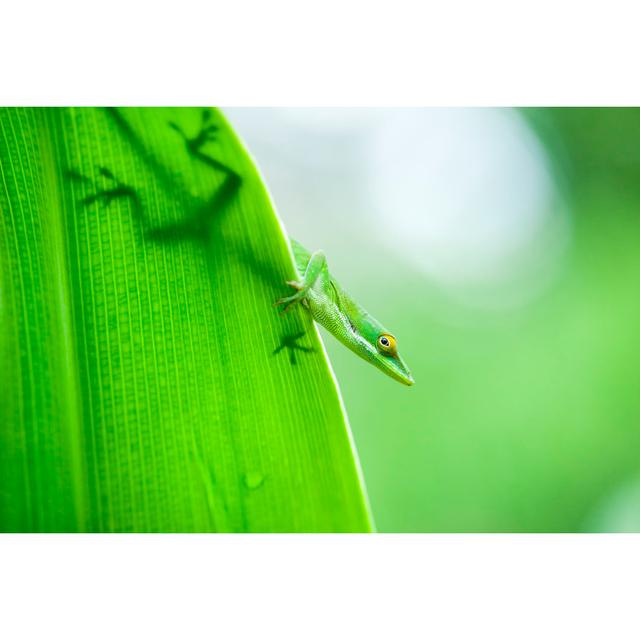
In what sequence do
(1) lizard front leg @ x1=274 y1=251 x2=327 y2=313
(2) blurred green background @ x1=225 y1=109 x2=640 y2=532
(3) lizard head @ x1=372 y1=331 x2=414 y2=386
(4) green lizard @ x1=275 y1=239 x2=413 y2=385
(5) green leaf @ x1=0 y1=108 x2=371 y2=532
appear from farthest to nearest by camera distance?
(2) blurred green background @ x1=225 y1=109 x2=640 y2=532
(3) lizard head @ x1=372 y1=331 x2=414 y2=386
(4) green lizard @ x1=275 y1=239 x2=413 y2=385
(1) lizard front leg @ x1=274 y1=251 x2=327 y2=313
(5) green leaf @ x1=0 y1=108 x2=371 y2=532

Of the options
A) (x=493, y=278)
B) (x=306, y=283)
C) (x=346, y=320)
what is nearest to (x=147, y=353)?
(x=306, y=283)

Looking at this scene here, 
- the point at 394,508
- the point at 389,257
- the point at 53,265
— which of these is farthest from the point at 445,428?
the point at 53,265

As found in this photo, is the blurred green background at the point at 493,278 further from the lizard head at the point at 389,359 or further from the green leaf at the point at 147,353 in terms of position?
the green leaf at the point at 147,353

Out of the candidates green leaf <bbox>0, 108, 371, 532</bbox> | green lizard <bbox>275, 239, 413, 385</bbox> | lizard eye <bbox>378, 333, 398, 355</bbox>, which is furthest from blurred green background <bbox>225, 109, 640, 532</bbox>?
green leaf <bbox>0, 108, 371, 532</bbox>

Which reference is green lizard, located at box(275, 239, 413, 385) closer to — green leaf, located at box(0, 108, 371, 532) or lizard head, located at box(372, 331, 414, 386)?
lizard head, located at box(372, 331, 414, 386)

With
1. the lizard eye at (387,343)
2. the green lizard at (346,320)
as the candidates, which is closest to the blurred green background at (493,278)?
the green lizard at (346,320)
